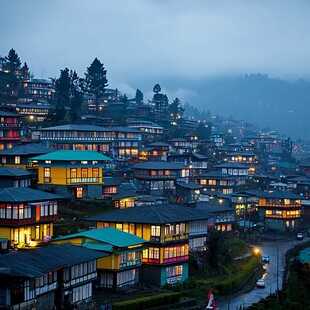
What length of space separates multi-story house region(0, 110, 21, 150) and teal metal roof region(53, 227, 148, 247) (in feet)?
114

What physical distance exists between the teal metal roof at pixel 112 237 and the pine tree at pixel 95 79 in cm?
7256

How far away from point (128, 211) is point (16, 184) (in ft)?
35.1

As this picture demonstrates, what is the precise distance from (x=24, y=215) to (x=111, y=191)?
990 inches

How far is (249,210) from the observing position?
9869 cm

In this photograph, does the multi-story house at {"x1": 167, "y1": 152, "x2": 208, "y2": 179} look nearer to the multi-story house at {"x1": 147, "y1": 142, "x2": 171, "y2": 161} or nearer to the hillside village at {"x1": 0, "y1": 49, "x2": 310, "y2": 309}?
the hillside village at {"x1": 0, "y1": 49, "x2": 310, "y2": 309}

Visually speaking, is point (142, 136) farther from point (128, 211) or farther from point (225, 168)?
point (128, 211)

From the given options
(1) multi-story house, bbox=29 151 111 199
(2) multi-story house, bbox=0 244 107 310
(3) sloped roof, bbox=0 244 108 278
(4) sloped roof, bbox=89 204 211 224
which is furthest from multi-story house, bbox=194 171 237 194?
(2) multi-story house, bbox=0 244 107 310

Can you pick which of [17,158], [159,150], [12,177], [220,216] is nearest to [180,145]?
[159,150]

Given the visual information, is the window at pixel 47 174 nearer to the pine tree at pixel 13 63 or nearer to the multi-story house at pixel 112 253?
the multi-story house at pixel 112 253

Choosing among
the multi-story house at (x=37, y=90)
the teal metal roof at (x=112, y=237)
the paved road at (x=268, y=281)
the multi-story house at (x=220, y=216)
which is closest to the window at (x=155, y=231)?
the teal metal roof at (x=112, y=237)

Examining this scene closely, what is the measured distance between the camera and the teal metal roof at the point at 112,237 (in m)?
47.3

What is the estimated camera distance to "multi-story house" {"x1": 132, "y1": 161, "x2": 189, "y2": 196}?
277 ft

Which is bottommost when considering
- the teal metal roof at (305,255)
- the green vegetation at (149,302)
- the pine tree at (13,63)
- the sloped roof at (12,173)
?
the teal metal roof at (305,255)

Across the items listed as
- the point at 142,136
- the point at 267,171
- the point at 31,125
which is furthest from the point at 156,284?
the point at 267,171
